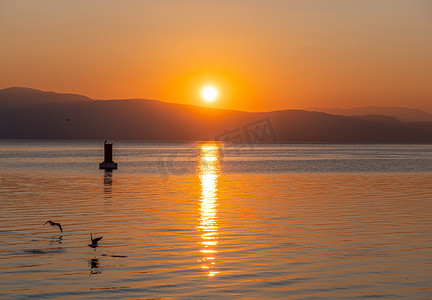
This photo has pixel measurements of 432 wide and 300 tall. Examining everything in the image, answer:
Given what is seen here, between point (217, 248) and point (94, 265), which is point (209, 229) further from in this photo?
point (94, 265)

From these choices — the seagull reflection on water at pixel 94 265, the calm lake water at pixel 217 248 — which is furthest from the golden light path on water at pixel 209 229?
the seagull reflection on water at pixel 94 265

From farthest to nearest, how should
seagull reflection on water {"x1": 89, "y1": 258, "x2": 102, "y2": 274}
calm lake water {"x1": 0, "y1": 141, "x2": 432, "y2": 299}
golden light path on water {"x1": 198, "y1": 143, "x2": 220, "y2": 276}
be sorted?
golden light path on water {"x1": 198, "y1": 143, "x2": 220, "y2": 276}
seagull reflection on water {"x1": 89, "y1": 258, "x2": 102, "y2": 274}
calm lake water {"x1": 0, "y1": 141, "x2": 432, "y2": 299}

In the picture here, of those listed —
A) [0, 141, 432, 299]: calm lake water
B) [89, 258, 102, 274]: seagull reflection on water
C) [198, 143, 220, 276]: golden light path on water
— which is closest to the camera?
[0, 141, 432, 299]: calm lake water

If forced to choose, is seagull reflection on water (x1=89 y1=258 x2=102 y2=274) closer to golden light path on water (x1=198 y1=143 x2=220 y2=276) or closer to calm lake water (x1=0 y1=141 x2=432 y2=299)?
calm lake water (x1=0 y1=141 x2=432 y2=299)

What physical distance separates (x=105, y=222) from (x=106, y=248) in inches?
252

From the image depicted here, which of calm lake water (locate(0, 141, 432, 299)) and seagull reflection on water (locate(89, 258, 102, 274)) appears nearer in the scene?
calm lake water (locate(0, 141, 432, 299))

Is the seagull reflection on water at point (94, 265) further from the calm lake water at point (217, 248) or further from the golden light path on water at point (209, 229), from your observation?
the golden light path on water at point (209, 229)

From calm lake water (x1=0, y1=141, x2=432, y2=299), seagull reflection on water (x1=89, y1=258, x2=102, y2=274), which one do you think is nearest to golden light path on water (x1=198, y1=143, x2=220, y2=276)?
calm lake water (x1=0, y1=141, x2=432, y2=299)

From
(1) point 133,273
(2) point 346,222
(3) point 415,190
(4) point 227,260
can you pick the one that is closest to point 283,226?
(2) point 346,222

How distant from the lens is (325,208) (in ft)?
102

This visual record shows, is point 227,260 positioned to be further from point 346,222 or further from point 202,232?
point 346,222

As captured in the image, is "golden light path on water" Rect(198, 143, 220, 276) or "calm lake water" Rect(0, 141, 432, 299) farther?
"golden light path on water" Rect(198, 143, 220, 276)

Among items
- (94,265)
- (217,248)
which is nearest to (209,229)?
(217,248)

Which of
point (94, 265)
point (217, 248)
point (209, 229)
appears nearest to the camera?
point (94, 265)
